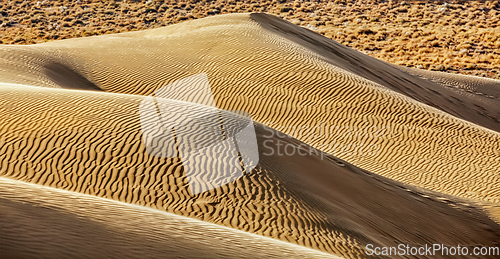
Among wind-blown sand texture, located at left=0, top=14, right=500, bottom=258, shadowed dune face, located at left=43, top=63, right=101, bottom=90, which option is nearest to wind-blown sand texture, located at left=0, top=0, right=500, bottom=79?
wind-blown sand texture, located at left=0, top=14, right=500, bottom=258

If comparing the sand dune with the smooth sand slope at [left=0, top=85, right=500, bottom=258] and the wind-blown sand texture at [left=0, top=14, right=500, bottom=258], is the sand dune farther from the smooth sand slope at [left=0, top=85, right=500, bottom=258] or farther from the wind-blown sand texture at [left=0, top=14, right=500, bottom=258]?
the wind-blown sand texture at [left=0, top=14, right=500, bottom=258]

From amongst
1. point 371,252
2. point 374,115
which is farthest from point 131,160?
point 374,115

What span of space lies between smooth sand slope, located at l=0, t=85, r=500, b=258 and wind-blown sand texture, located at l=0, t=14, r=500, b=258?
0.08ft

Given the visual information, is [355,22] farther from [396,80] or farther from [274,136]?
[274,136]

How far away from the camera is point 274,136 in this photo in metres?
8.82

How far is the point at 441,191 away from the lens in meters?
10.3

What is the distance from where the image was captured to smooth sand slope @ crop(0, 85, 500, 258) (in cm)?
589

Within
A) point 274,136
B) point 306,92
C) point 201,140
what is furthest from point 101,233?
point 306,92

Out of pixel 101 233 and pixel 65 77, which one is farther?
pixel 65 77

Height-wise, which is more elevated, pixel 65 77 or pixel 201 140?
pixel 65 77

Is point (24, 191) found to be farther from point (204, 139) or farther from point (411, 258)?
point (411, 258)

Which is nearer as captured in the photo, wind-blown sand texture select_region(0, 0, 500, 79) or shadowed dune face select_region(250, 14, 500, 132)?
shadowed dune face select_region(250, 14, 500, 132)

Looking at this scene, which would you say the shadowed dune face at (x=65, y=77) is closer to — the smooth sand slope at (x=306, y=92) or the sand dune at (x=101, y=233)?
the smooth sand slope at (x=306, y=92)

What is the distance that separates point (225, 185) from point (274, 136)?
2563 mm
